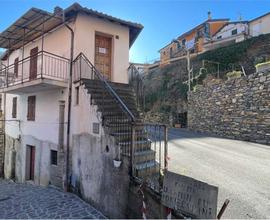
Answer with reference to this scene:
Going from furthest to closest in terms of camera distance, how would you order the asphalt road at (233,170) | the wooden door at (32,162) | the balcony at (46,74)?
the wooden door at (32,162)
the balcony at (46,74)
the asphalt road at (233,170)

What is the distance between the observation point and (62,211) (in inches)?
273

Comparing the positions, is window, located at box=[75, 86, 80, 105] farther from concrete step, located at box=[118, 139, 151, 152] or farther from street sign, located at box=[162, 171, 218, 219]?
street sign, located at box=[162, 171, 218, 219]

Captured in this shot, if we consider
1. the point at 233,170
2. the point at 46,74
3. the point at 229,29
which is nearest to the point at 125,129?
the point at 233,170

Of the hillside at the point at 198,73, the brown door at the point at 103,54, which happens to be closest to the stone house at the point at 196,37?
the hillside at the point at 198,73

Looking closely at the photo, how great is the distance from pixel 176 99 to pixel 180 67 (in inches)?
268

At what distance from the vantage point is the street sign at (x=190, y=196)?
3.56 m

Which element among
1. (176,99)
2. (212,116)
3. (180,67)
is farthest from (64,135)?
(180,67)

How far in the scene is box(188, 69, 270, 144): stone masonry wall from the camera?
38.3ft

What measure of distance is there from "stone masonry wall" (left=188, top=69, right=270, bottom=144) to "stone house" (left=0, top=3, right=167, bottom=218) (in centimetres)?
657

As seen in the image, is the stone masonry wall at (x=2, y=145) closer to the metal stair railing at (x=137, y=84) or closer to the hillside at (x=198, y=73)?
the metal stair railing at (x=137, y=84)

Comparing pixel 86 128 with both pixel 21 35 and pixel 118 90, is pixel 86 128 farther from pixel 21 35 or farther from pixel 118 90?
pixel 21 35

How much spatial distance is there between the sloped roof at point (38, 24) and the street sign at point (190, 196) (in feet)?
25.9

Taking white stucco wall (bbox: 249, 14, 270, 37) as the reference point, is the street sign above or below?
below

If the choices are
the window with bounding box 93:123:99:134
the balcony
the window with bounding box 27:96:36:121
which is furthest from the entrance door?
the window with bounding box 93:123:99:134
